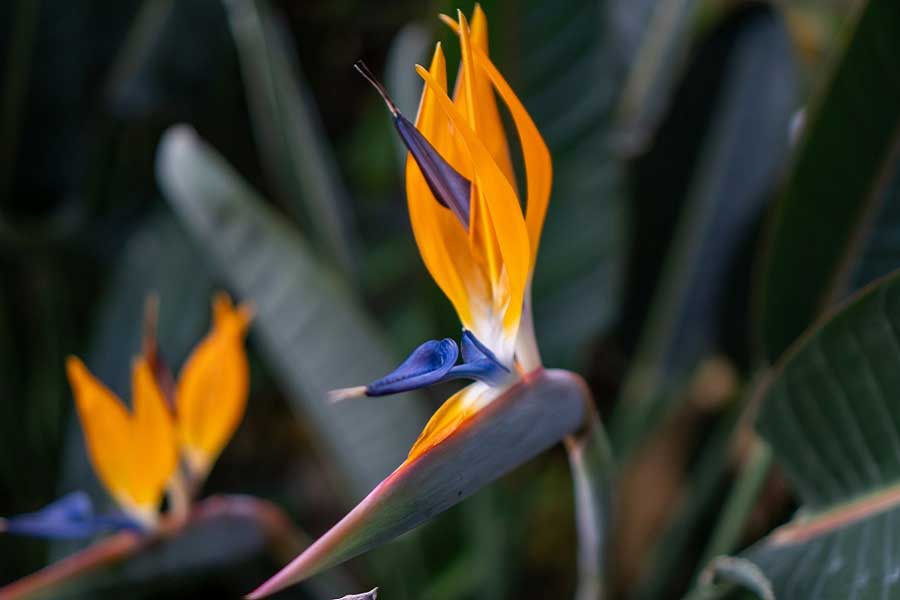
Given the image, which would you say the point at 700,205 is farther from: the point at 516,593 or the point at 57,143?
the point at 57,143

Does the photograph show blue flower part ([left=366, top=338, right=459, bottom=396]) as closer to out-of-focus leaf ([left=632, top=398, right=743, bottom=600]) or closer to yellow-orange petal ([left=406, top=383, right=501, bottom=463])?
yellow-orange petal ([left=406, top=383, right=501, bottom=463])

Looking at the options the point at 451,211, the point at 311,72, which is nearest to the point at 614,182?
the point at 451,211

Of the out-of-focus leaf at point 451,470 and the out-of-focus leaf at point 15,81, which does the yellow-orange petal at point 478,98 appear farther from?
the out-of-focus leaf at point 15,81

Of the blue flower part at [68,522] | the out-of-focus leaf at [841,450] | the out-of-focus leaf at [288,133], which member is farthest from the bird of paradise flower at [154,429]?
the out-of-focus leaf at [841,450]

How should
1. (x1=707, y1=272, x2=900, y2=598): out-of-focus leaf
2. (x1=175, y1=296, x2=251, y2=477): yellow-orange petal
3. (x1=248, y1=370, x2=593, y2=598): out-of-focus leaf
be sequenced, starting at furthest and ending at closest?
(x1=175, y1=296, x2=251, y2=477): yellow-orange petal < (x1=707, y1=272, x2=900, y2=598): out-of-focus leaf < (x1=248, y1=370, x2=593, y2=598): out-of-focus leaf

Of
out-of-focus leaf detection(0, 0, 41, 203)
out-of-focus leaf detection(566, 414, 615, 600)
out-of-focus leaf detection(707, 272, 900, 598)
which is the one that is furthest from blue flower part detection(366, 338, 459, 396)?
out-of-focus leaf detection(0, 0, 41, 203)
